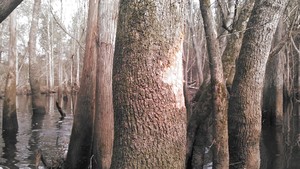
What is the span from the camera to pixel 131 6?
2.68m

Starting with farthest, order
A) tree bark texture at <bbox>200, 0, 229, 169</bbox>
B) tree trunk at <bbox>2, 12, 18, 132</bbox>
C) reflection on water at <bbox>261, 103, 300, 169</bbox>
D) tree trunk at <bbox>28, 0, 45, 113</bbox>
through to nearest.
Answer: tree trunk at <bbox>28, 0, 45, 113</bbox> < tree trunk at <bbox>2, 12, 18, 132</bbox> < reflection on water at <bbox>261, 103, 300, 169</bbox> < tree bark texture at <bbox>200, 0, 229, 169</bbox>

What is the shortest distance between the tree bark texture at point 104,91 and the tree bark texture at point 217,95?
6.30 ft

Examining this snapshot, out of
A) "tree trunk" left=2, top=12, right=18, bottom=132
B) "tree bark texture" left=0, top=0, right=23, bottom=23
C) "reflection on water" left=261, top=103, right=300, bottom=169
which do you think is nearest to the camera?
"tree bark texture" left=0, top=0, right=23, bottom=23

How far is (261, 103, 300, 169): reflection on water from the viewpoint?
25.5 ft

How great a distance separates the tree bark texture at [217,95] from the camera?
13.5 feet

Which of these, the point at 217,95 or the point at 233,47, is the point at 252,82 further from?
the point at 233,47

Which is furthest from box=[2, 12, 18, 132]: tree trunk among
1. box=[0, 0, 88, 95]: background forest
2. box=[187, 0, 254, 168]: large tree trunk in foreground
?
box=[0, 0, 88, 95]: background forest

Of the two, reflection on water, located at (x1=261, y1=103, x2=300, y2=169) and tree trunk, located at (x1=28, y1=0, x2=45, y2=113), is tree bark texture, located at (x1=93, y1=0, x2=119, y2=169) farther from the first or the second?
tree trunk, located at (x1=28, y1=0, x2=45, y2=113)

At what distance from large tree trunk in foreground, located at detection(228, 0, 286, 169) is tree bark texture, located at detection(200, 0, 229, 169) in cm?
73

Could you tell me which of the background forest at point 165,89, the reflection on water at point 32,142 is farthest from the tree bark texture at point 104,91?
the reflection on water at point 32,142

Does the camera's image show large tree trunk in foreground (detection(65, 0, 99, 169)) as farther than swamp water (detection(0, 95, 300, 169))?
No

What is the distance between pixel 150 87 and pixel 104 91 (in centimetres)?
307

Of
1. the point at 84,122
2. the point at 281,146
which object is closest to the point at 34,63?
the point at 84,122

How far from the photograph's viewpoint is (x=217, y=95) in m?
4.14
